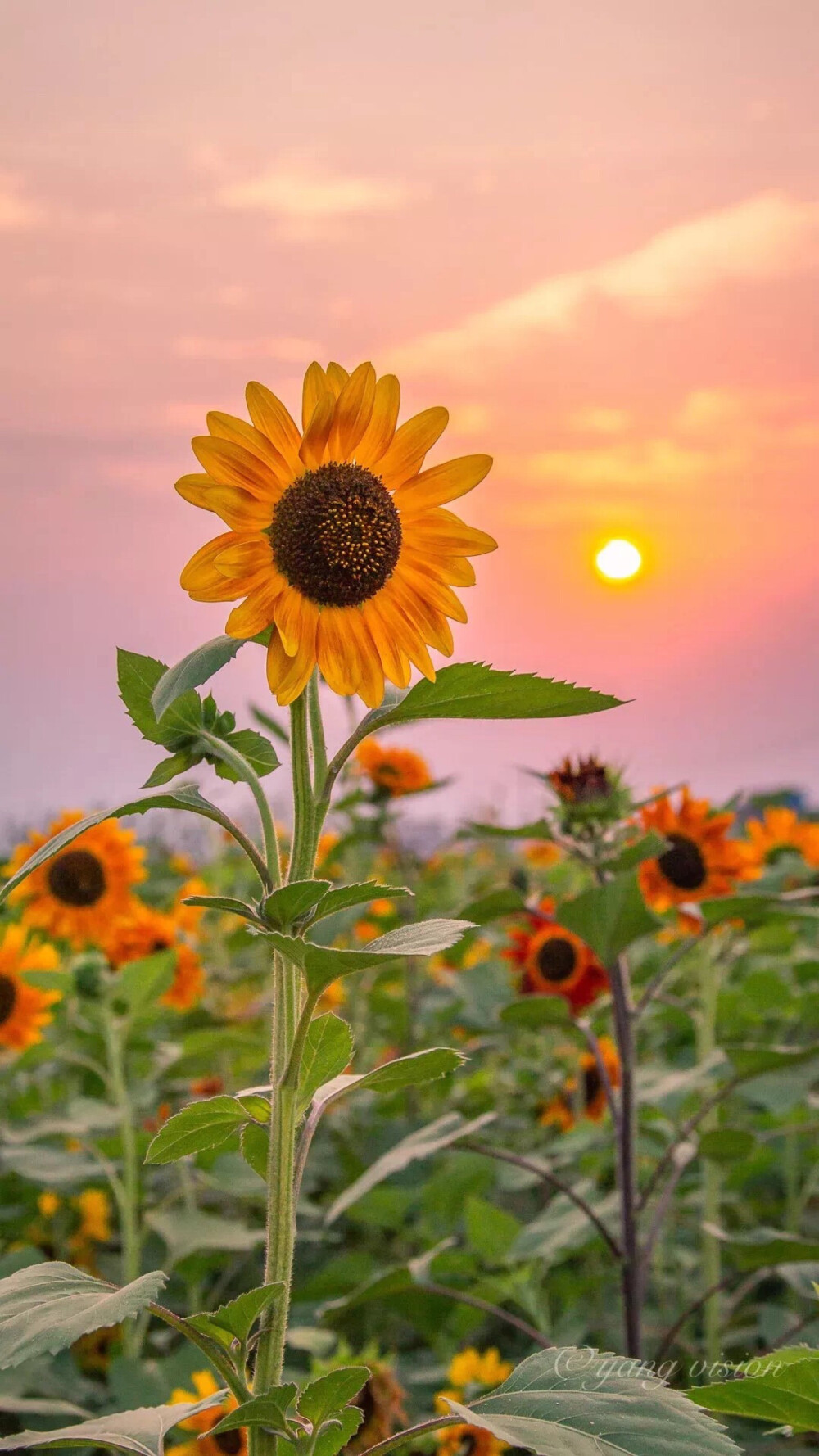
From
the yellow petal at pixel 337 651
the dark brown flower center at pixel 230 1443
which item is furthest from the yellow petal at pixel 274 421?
the dark brown flower center at pixel 230 1443

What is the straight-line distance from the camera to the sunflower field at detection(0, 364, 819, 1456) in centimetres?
87

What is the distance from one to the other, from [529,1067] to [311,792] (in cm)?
241

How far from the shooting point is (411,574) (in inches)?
39.0

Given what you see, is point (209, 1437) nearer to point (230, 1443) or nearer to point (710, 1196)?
point (230, 1443)

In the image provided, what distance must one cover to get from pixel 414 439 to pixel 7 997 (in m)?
2.00

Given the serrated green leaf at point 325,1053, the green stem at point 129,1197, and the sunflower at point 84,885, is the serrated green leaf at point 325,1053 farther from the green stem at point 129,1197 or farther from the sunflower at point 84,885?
the sunflower at point 84,885

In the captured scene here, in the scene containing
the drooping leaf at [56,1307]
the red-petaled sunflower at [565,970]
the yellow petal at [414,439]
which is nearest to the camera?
the drooping leaf at [56,1307]

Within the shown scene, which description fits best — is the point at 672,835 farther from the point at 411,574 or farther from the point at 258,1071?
the point at 258,1071

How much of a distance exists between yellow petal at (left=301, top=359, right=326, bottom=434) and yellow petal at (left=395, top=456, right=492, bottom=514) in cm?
10

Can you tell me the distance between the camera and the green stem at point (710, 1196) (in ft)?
6.63

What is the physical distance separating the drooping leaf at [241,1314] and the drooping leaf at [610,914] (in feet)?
2.16

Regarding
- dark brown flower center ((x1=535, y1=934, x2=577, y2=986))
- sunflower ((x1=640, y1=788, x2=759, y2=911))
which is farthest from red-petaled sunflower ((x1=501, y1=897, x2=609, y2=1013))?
sunflower ((x1=640, y1=788, x2=759, y2=911))

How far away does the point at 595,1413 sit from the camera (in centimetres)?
80

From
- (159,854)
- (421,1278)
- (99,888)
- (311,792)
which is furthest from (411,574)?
(159,854)
